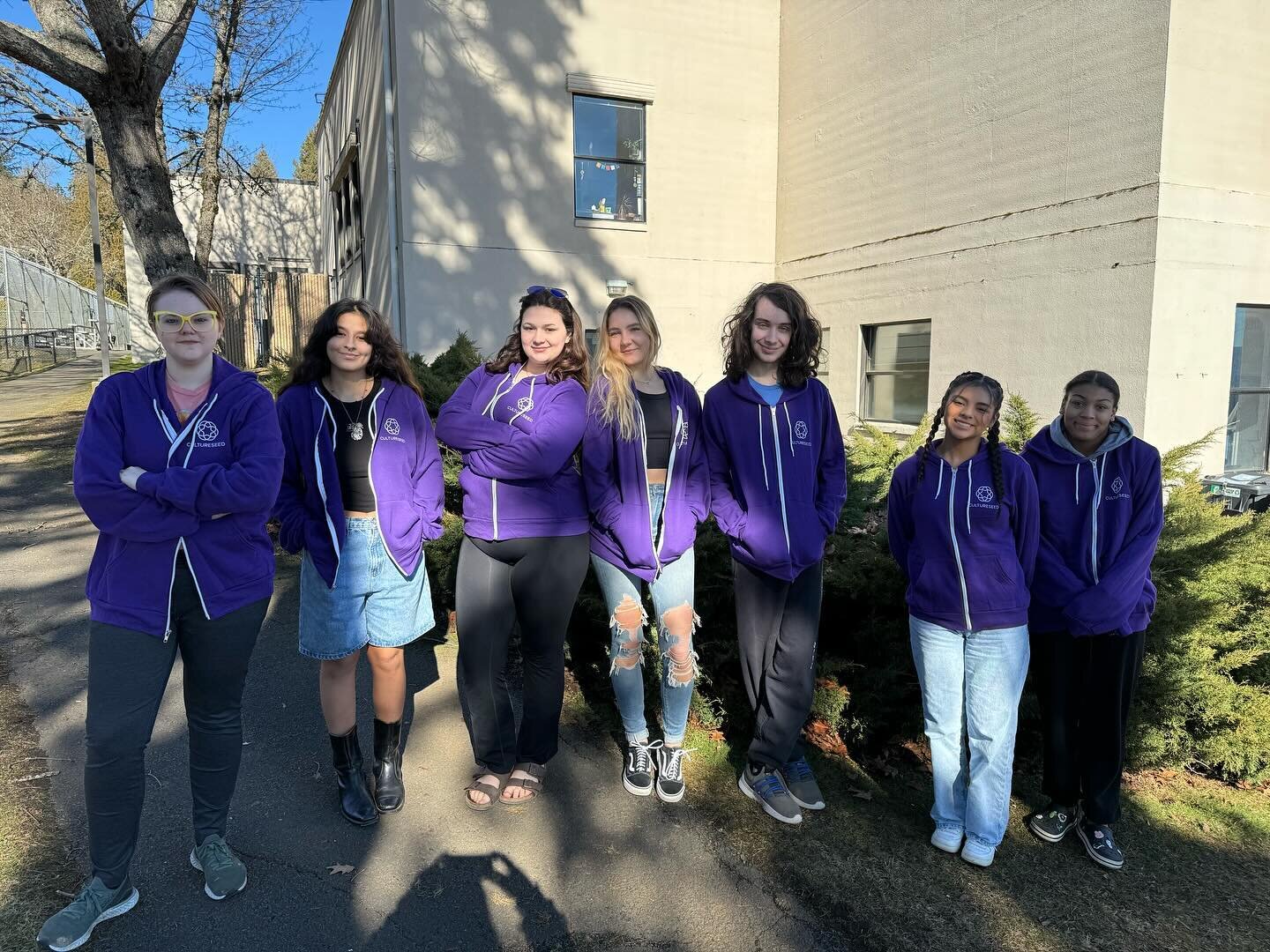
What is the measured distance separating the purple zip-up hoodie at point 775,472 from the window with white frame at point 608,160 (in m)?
10.2

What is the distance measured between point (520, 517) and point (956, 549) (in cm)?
159

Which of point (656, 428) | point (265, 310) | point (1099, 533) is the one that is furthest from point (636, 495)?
point (265, 310)

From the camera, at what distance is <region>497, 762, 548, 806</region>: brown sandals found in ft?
10.6

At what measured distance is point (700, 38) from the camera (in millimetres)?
12625

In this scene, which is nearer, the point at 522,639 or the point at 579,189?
the point at 522,639

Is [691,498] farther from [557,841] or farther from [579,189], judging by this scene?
[579,189]

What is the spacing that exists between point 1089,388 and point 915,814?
1814 millimetres

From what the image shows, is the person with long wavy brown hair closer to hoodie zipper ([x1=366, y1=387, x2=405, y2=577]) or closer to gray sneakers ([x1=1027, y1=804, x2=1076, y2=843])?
hoodie zipper ([x1=366, y1=387, x2=405, y2=577])

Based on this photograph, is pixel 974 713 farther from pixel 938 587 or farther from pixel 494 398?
pixel 494 398

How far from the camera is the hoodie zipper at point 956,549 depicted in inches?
111

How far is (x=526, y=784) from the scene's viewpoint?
10.7 ft

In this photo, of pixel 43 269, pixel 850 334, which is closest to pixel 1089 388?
pixel 850 334

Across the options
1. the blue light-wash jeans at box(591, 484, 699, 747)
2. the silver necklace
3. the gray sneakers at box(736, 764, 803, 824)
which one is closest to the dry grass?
the silver necklace

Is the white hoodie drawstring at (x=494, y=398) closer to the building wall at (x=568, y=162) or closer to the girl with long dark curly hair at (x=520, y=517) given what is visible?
the girl with long dark curly hair at (x=520, y=517)
